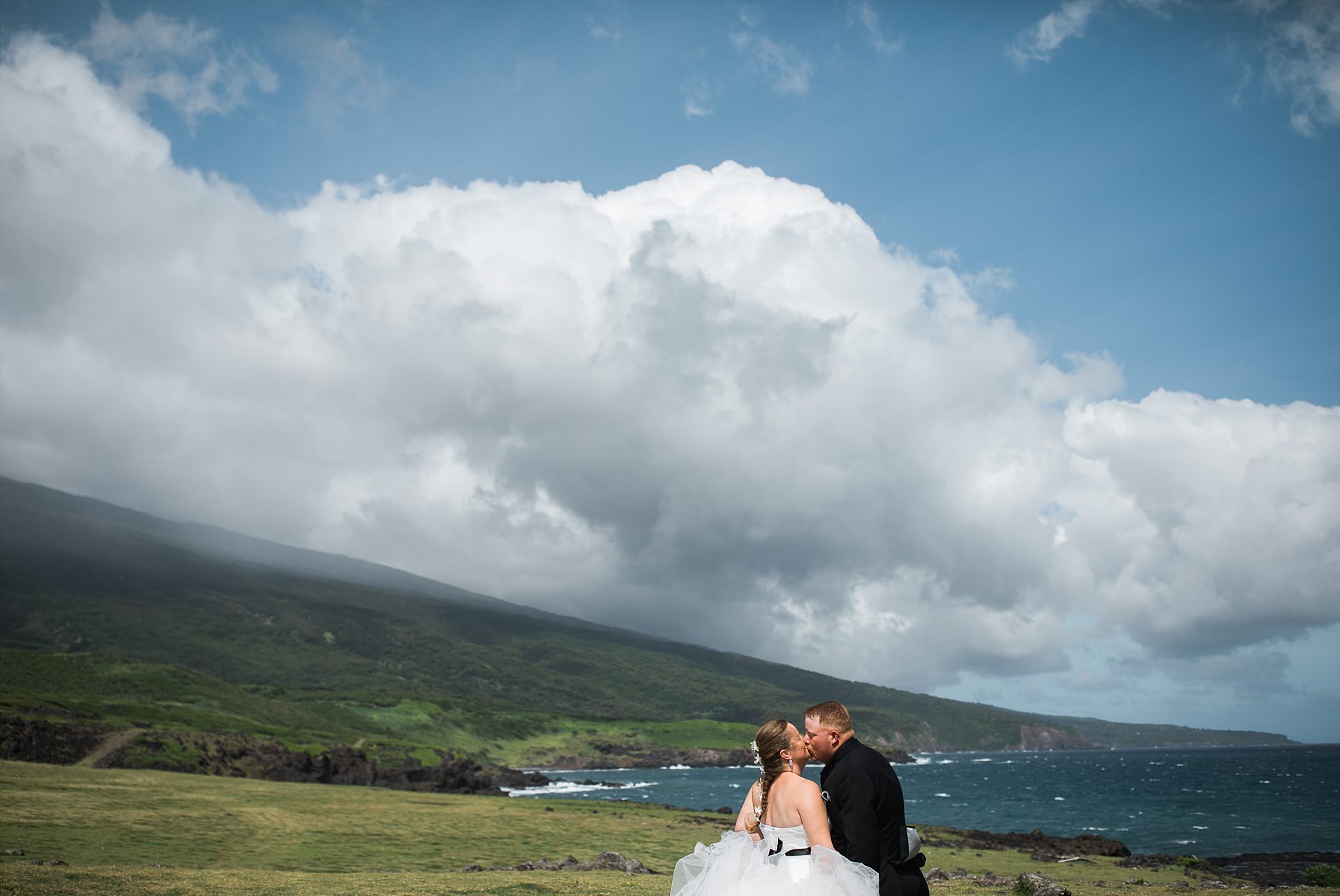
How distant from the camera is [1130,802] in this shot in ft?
369

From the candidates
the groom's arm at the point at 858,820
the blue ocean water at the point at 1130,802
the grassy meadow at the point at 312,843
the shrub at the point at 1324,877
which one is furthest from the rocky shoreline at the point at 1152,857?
A: the groom's arm at the point at 858,820

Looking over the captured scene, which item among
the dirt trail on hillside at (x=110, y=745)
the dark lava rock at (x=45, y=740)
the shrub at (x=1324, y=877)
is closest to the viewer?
the shrub at (x=1324, y=877)

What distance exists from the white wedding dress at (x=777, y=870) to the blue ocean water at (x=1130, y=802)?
211 feet

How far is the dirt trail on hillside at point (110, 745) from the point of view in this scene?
228ft

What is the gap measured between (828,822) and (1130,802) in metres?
127

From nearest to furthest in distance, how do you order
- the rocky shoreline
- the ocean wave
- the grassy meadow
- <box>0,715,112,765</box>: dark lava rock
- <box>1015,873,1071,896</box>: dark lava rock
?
1. <box>1015,873,1071,896</box>: dark lava rock
2. the grassy meadow
3. the rocky shoreline
4. <box>0,715,112,765</box>: dark lava rock
5. the ocean wave

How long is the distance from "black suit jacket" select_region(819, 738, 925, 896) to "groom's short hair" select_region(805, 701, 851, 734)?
26 cm

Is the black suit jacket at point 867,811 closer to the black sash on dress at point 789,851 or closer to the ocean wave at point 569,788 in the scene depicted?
the black sash on dress at point 789,851

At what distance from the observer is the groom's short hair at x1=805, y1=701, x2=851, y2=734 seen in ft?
31.2

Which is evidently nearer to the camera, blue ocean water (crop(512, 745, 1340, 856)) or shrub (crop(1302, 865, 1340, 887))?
shrub (crop(1302, 865, 1340, 887))

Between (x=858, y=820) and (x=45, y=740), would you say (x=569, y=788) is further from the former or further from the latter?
(x=858, y=820)

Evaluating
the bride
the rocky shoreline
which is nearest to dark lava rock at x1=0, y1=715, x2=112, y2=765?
the rocky shoreline

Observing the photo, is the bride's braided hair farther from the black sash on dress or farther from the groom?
the black sash on dress

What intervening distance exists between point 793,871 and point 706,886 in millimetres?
1363
